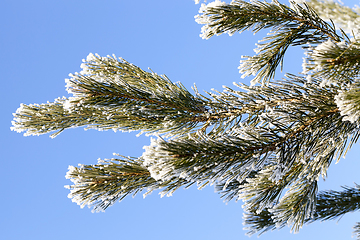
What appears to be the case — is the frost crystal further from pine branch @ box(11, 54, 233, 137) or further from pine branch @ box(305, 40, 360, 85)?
pine branch @ box(11, 54, 233, 137)

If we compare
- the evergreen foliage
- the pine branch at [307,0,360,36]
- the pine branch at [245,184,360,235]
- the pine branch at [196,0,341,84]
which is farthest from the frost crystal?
the pine branch at [245,184,360,235]

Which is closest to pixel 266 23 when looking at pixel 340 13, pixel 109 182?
pixel 340 13

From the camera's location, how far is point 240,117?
10.1ft

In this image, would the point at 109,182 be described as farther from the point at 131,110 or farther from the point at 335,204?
the point at 335,204

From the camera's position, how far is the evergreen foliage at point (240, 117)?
207cm

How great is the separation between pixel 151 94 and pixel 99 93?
1.39ft

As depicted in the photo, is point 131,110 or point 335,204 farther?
point 335,204

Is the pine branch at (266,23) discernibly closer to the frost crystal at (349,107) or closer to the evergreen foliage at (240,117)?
the evergreen foliage at (240,117)

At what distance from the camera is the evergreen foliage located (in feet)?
6.79

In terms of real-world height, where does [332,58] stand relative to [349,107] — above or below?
above

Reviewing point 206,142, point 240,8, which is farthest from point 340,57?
point 240,8

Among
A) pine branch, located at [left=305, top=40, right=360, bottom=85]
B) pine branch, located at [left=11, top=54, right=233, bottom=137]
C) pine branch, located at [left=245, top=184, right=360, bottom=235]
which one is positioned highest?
pine branch, located at [left=11, top=54, right=233, bottom=137]

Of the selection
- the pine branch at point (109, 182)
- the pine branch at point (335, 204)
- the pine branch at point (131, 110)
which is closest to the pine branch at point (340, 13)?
the pine branch at point (131, 110)

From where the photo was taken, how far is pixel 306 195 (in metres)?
3.01
